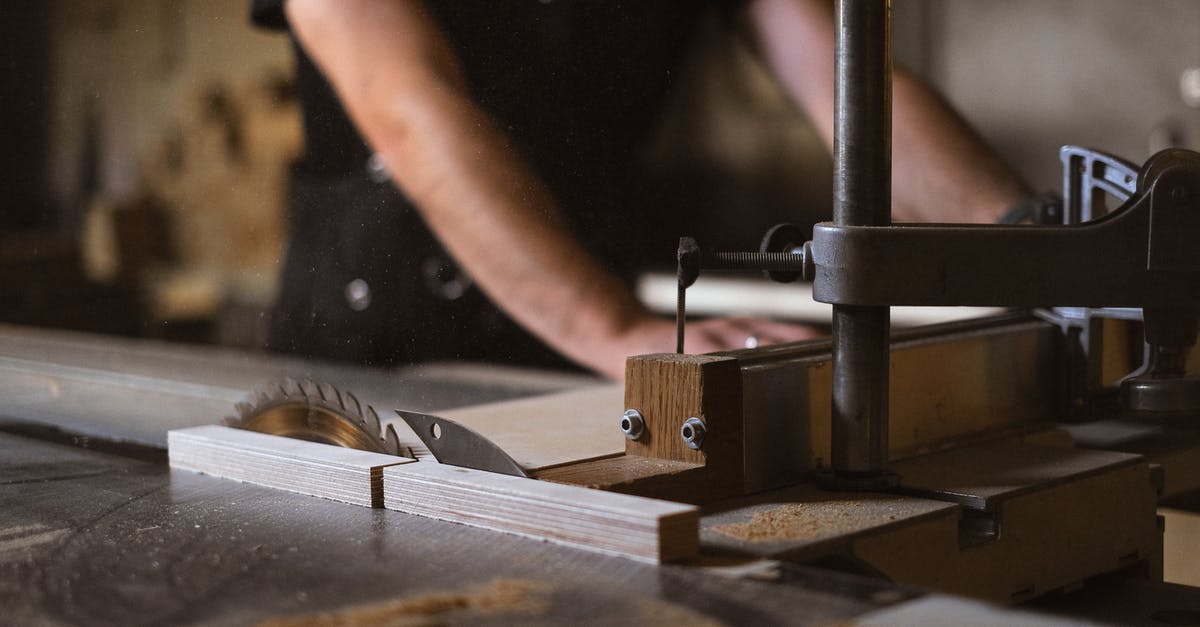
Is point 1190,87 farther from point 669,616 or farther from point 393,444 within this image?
point 669,616

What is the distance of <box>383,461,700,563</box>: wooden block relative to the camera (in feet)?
2.02

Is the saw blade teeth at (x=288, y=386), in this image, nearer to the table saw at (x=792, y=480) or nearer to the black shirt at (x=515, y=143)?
the table saw at (x=792, y=480)

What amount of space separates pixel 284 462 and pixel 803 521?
1.17 feet

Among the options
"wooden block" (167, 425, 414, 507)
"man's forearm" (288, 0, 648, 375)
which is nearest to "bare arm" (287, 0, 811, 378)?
"man's forearm" (288, 0, 648, 375)

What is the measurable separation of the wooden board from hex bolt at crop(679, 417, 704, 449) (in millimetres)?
72

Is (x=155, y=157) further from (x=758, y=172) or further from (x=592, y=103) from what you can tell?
(x=592, y=103)

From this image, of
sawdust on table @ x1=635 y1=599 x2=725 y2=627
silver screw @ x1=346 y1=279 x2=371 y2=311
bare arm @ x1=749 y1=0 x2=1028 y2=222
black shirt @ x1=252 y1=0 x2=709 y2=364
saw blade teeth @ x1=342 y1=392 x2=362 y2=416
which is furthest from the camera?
bare arm @ x1=749 y1=0 x2=1028 y2=222

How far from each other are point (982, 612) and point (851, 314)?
0.27 m

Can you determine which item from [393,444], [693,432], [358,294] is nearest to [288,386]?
[393,444]

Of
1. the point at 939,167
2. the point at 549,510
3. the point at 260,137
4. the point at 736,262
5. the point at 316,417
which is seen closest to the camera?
the point at 549,510

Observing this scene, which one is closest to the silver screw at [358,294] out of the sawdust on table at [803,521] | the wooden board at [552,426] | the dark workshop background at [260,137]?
the wooden board at [552,426]

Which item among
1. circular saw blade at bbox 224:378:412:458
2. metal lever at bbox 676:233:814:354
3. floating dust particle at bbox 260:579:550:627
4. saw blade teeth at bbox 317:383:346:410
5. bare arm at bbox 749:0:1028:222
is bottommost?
floating dust particle at bbox 260:579:550:627

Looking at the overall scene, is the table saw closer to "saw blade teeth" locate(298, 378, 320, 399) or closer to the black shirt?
"saw blade teeth" locate(298, 378, 320, 399)

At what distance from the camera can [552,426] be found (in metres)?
0.92
